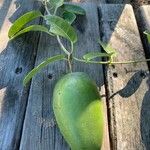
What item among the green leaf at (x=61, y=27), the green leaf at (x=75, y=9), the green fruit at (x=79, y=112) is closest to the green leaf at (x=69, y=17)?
the green leaf at (x=75, y=9)

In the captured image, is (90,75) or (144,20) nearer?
(90,75)

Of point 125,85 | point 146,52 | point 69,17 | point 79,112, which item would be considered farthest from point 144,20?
point 79,112

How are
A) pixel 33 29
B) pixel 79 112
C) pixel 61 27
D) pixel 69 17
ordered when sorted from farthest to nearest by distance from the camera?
pixel 69 17 < pixel 33 29 < pixel 61 27 < pixel 79 112

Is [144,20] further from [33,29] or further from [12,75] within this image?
[12,75]

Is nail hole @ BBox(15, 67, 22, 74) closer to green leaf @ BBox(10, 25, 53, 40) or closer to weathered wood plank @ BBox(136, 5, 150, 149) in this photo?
green leaf @ BBox(10, 25, 53, 40)

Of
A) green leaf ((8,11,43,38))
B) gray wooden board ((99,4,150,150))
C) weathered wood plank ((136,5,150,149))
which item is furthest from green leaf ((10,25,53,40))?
weathered wood plank ((136,5,150,149))

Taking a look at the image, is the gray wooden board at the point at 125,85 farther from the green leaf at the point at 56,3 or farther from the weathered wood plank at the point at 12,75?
the weathered wood plank at the point at 12,75

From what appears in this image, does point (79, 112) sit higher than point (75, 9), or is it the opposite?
point (79, 112)
